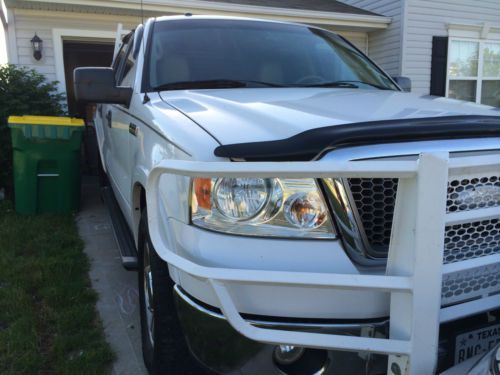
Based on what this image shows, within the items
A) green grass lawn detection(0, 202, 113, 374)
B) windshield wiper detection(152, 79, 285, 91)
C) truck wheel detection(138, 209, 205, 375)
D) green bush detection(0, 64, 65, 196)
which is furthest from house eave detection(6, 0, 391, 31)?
truck wheel detection(138, 209, 205, 375)

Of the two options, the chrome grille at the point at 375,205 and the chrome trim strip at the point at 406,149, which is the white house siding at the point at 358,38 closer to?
the chrome trim strip at the point at 406,149

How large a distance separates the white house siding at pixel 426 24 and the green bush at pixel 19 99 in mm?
6732

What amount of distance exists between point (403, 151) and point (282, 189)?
1.31 ft

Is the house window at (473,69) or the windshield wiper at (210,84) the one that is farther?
the house window at (473,69)

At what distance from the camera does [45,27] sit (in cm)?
764

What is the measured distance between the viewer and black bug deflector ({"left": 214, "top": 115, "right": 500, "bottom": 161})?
1442 mm

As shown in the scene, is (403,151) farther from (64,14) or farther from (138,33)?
(64,14)

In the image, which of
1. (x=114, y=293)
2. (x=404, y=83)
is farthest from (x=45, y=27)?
(x=404, y=83)

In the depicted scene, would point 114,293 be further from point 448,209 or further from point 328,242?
point 448,209

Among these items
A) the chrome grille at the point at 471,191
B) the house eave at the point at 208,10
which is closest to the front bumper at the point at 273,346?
the chrome grille at the point at 471,191

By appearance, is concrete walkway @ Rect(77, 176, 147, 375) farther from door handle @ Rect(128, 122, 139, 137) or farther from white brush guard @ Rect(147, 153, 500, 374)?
white brush guard @ Rect(147, 153, 500, 374)

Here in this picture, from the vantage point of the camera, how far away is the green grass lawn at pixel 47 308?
2.54 metres

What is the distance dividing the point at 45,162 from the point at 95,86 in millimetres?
3019

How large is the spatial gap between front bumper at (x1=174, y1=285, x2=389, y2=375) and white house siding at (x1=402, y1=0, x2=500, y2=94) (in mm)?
9010
